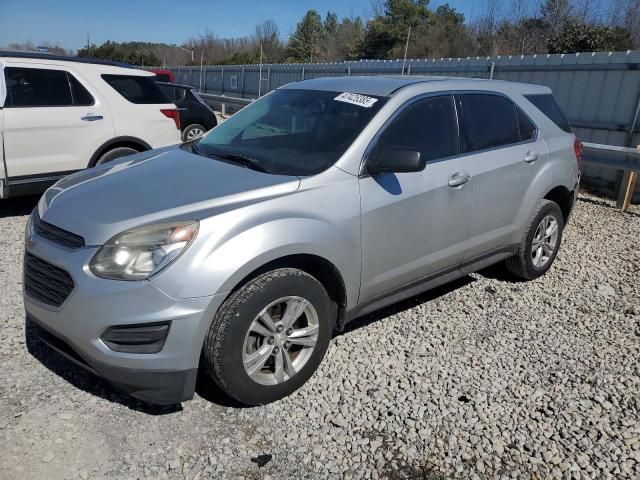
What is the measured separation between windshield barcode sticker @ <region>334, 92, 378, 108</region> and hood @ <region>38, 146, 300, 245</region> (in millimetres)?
866

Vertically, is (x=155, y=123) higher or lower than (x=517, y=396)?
higher

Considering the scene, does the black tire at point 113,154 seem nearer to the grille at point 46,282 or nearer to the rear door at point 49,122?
the rear door at point 49,122

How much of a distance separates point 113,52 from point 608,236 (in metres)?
60.8

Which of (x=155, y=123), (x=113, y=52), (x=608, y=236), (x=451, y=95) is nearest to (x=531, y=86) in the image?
(x=451, y=95)

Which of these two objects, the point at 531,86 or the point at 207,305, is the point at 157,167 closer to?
the point at 207,305

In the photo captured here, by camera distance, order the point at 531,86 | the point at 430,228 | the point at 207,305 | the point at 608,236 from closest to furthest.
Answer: the point at 207,305 < the point at 430,228 < the point at 531,86 < the point at 608,236

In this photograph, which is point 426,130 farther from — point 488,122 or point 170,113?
point 170,113

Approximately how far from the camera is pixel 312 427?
2.89 m

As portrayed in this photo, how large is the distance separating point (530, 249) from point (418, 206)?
1745mm

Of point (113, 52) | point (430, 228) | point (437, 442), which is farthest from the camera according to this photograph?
point (113, 52)

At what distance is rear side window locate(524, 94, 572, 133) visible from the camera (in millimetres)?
4711

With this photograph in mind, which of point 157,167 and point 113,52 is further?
point 113,52

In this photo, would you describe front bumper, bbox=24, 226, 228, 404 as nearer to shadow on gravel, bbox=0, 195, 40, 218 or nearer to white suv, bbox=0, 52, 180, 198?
white suv, bbox=0, 52, 180, 198

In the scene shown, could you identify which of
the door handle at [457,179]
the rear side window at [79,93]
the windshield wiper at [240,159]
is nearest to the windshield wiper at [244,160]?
the windshield wiper at [240,159]
